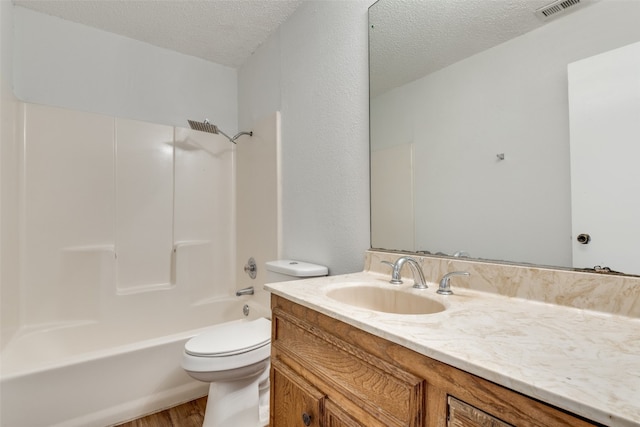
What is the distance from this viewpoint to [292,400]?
92 cm

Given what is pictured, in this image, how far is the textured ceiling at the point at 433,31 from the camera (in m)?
0.95

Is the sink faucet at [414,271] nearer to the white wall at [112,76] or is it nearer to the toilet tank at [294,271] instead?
the toilet tank at [294,271]

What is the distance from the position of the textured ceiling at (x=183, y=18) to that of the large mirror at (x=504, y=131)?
958 millimetres

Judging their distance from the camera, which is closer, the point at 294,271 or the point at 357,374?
the point at 357,374

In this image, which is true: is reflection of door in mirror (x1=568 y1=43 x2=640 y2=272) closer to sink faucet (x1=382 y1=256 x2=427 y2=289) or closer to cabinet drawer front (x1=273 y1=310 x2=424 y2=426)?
A: sink faucet (x1=382 y1=256 x2=427 y2=289)

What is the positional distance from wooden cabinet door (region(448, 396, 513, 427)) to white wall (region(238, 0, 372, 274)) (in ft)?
2.96

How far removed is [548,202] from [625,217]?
16cm

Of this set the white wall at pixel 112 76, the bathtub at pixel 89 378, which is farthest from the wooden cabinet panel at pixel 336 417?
the white wall at pixel 112 76

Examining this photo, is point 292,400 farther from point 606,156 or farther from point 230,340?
point 606,156

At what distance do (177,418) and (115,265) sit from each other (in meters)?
1.09

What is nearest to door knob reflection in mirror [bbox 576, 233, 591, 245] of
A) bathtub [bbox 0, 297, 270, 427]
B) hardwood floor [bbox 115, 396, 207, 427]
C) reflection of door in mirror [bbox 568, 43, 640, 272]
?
reflection of door in mirror [bbox 568, 43, 640, 272]

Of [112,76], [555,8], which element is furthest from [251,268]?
[555,8]

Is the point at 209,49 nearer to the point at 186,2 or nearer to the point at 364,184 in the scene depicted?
the point at 186,2

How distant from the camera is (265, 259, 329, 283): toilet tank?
58.1 inches
